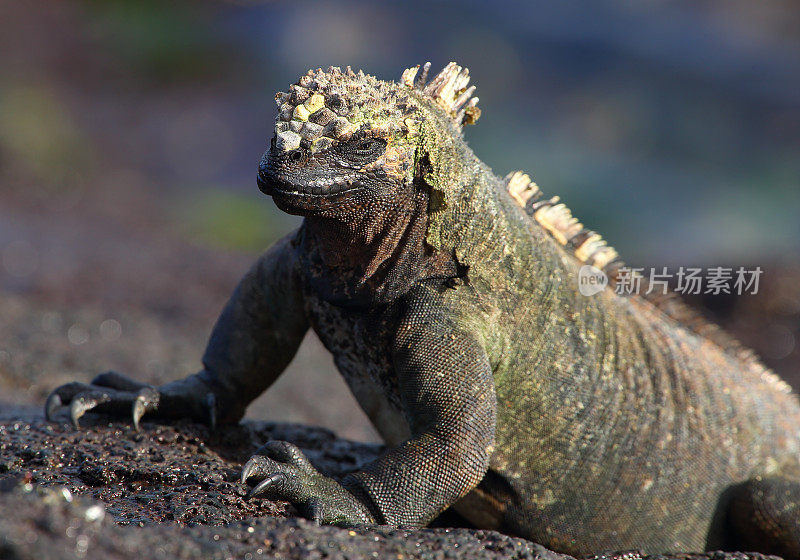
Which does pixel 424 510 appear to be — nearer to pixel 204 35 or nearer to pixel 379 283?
pixel 379 283

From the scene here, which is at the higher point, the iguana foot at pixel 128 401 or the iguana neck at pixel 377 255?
the iguana neck at pixel 377 255

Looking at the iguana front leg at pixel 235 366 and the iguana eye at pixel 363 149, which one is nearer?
the iguana eye at pixel 363 149

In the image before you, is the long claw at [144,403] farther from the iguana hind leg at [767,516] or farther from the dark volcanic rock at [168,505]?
the iguana hind leg at [767,516]

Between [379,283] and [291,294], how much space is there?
0.53 m

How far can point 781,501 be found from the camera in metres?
3.72

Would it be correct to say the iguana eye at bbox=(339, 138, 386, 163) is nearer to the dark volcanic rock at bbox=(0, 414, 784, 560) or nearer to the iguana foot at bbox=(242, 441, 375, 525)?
the iguana foot at bbox=(242, 441, 375, 525)

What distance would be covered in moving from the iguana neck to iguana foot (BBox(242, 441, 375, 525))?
25.3 inches

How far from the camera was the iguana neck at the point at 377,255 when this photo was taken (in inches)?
119

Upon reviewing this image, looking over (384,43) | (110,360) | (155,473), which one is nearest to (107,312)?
(110,360)

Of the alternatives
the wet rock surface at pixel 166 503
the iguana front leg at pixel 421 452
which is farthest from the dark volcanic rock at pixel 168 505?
the iguana front leg at pixel 421 452

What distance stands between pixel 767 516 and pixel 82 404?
2972 mm

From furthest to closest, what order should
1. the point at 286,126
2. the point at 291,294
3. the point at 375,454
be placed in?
1. the point at 375,454
2. the point at 291,294
3. the point at 286,126

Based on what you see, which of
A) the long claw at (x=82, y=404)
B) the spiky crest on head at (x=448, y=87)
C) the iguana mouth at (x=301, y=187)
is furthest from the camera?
the long claw at (x=82, y=404)

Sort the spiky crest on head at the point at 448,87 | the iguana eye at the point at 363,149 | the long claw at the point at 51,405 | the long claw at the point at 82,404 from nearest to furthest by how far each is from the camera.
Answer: the iguana eye at the point at 363,149 → the spiky crest on head at the point at 448,87 → the long claw at the point at 82,404 → the long claw at the point at 51,405
